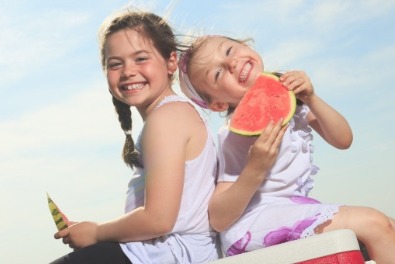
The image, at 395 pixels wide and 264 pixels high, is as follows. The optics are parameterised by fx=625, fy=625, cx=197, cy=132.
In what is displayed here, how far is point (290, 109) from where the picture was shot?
9.16ft

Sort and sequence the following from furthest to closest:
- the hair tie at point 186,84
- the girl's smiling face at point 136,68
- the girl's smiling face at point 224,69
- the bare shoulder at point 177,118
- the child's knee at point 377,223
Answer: the hair tie at point 186,84, the girl's smiling face at point 224,69, the girl's smiling face at point 136,68, the bare shoulder at point 177,118, the child's knee at point 377,223

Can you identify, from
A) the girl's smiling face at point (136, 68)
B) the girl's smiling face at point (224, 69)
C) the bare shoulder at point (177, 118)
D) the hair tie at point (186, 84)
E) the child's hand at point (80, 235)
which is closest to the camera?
the bare shoulder at point (177, 118)

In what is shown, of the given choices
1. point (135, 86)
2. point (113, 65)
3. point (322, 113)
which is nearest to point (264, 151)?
point (322, 113)

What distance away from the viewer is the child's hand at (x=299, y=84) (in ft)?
9.29

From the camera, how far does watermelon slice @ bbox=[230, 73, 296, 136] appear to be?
9.17 ft

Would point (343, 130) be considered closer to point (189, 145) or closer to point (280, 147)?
point (280, 147)

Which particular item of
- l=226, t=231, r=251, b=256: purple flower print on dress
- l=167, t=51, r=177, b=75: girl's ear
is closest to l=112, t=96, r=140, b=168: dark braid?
l=167, t=51, r=177, b=75: girl's ear

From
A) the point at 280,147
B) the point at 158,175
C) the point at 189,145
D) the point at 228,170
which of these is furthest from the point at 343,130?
the point at 158,175

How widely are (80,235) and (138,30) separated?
994 mm

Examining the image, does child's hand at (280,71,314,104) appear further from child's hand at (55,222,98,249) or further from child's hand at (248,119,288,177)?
child's hand at (55,222,98,249)

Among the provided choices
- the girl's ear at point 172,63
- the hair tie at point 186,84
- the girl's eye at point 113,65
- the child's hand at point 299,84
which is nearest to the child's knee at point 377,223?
the child's hand at point 299,84

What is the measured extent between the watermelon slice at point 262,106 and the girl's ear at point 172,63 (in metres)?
0.37

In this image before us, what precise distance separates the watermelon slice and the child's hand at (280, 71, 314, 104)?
3 centimetres

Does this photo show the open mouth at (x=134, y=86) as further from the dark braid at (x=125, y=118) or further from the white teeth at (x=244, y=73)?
the white teeth at (x=244, y=73)
